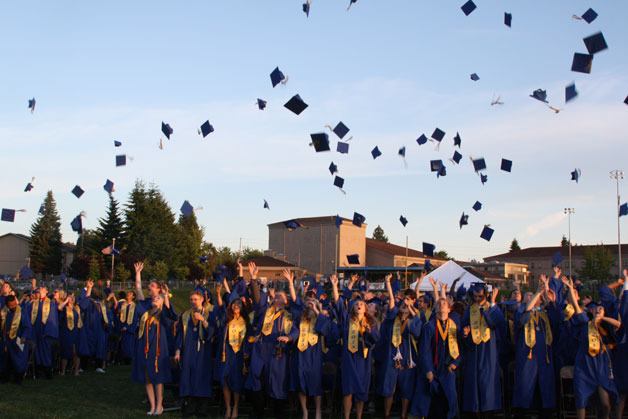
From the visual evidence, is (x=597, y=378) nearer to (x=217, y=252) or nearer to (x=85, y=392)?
(x=85, y=392)

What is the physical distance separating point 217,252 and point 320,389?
249 ft

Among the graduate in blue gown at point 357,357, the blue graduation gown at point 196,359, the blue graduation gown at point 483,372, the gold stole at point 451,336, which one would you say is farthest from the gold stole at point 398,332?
the blue graduation gown at point 196,359

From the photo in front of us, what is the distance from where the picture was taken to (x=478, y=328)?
9.90 meters

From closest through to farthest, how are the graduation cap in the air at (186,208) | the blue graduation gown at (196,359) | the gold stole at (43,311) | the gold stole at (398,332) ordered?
the gold stole at (398,332), the blue graduation gown at (196,359), the gold stole at (43,311), the graduation cap in the air at (186,208)

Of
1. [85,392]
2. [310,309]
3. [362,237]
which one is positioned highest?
[362,237]

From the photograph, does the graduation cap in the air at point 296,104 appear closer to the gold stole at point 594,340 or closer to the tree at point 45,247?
the gold stole at point 594,340

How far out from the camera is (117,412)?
36.4 ft

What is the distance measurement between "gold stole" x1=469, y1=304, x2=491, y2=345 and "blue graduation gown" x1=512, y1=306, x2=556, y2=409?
0.51m

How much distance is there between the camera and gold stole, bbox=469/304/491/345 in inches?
388

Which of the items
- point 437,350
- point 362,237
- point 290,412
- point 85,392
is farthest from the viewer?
point 362,237

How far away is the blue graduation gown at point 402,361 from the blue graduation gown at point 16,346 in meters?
7.68

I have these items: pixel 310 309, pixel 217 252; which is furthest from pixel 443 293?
pixel 217 252

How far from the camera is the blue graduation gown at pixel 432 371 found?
9.69m

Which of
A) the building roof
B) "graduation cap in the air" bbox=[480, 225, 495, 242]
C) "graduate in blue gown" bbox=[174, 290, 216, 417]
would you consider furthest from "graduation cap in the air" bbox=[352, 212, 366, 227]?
the building roof
